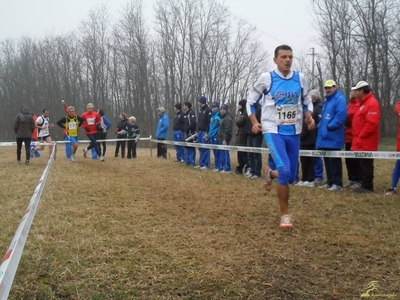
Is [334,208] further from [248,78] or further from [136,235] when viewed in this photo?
[248,78]

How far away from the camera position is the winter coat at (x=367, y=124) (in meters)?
6.49

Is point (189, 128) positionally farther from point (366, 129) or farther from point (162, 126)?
point (366, 129)

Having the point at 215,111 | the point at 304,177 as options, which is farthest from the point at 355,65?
the point at 304,177

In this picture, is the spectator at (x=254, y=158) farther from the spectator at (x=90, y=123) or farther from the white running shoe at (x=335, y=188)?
the spectator at (x=90, y=123)

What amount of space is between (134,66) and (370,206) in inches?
1571

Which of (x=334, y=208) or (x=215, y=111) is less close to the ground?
(x=215, y=111)

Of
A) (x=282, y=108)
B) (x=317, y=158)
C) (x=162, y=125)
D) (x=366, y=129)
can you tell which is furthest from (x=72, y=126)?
(x=282, y=108)

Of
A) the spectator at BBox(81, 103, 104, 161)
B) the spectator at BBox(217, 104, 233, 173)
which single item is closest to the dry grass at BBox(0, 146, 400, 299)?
the spectator at BBox(217, 104, 233, 173)

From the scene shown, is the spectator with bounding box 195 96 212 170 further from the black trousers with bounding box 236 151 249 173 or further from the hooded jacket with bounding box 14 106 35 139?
the hooded jacket with bounding box 14 106 35 139

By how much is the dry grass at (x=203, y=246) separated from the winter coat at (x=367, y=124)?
907mm

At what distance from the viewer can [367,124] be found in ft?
21.5

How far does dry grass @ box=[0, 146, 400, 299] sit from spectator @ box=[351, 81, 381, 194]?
430 mm

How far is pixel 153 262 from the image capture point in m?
3.45

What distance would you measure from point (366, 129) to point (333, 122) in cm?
70
